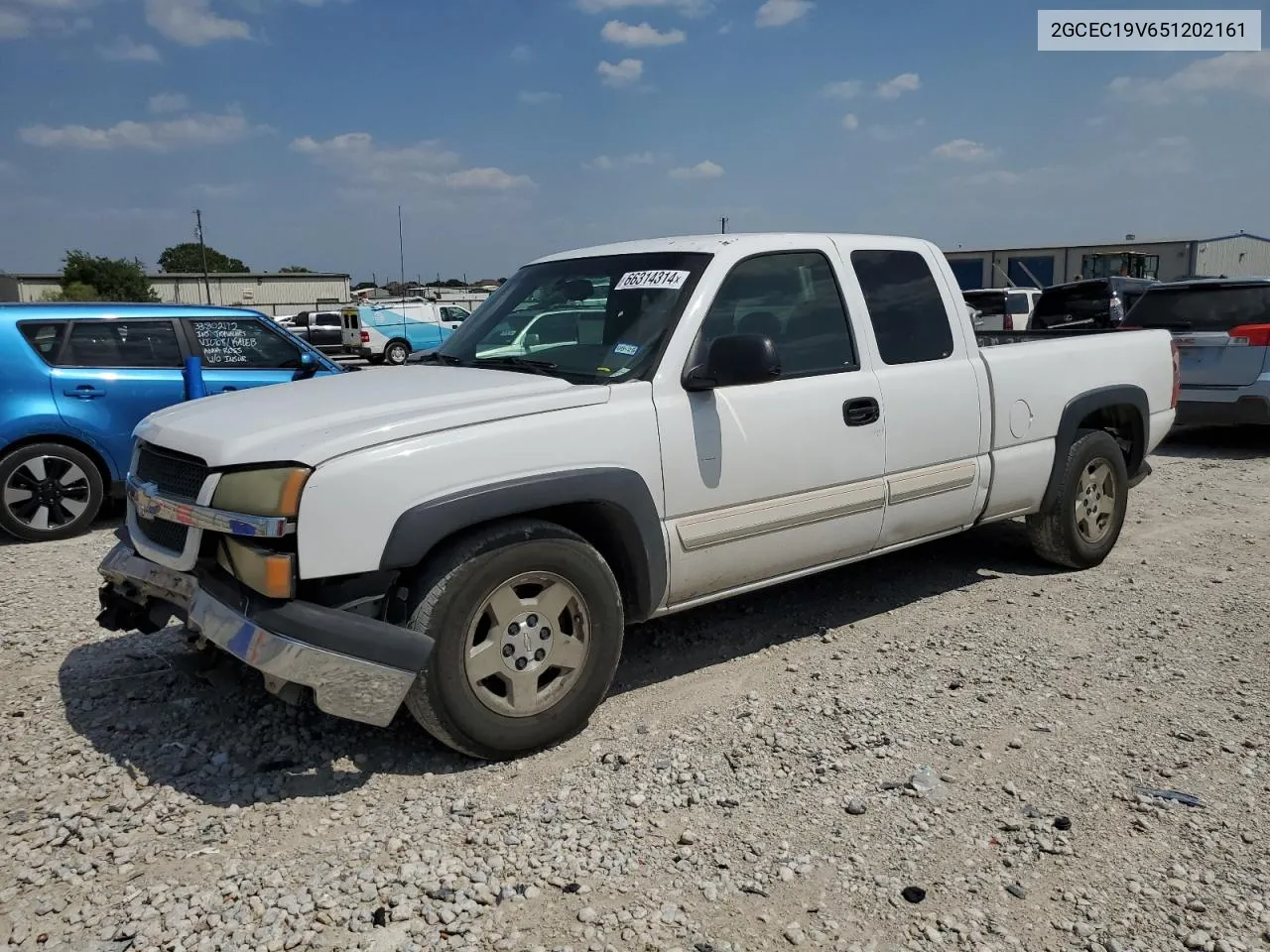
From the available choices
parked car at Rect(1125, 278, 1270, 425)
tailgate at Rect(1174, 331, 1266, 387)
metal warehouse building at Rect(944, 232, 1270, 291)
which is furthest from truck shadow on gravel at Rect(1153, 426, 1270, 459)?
metal warehouse building at Rect(944, 232, 1270, 291)

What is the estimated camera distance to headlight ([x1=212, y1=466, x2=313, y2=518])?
120 inches

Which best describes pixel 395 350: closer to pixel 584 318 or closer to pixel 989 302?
pixel 989 302

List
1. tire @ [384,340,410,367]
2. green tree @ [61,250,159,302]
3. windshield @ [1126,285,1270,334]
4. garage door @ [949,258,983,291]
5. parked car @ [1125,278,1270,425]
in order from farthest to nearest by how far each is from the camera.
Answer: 1. green tree @ [61,250,159,302]
2. garage door @ [949,258,983,291]
3. tire @ [384,340,410,367]
4. windshield @ [1126,285,1270,334]
5. parked car @ [1125,278,1270,425]

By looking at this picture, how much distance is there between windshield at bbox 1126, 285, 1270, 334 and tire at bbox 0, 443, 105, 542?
1008 centimetres

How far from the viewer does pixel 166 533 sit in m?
3.52

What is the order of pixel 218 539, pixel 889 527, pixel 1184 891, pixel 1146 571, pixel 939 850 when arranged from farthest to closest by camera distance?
1. pixel 1146 571
2. pixel 889 527
3. pixel 218 539
4. pixel 939 850
5. pixel 1184 891

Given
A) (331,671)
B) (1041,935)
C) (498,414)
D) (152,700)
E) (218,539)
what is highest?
(498,414)

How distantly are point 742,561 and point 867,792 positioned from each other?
1.11 metres

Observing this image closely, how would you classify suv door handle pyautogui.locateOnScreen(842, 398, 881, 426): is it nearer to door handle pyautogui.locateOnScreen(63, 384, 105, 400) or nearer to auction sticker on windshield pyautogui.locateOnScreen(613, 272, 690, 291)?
auction sticker on windshield pyautogui.locateOnScreen(613, 272, 690, 291)

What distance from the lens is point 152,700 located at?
404cm

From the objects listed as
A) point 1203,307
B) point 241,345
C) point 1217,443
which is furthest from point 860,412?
point 1217,443

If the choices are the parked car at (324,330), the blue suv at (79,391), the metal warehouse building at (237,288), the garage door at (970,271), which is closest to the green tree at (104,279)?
the metal warehouse building at (237,288)

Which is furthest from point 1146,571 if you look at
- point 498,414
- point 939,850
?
point 498,414

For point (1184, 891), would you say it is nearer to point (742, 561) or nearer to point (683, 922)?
point (683, 922)
